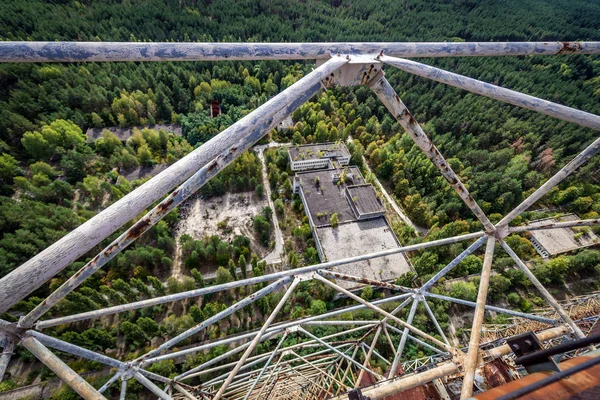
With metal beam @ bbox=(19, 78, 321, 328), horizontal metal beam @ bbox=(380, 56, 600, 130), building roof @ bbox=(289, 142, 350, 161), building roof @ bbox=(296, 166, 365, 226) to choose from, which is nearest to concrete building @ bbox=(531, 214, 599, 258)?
building roof @ bbox=(296, 166, 365, 226)

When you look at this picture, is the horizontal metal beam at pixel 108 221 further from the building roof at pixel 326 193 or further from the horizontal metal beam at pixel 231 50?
the building roof at pixel 326 193

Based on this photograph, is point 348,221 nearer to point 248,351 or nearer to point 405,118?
point 248,351

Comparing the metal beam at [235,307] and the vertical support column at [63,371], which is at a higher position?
the metal beam at [235,307]

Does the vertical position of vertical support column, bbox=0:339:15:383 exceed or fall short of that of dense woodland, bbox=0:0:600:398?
it falls short

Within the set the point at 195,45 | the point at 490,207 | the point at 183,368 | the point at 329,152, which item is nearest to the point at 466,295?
the point at 490,207

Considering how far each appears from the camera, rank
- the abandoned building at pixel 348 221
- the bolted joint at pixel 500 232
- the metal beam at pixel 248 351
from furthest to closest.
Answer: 1. the abandoned building at pixel 348 221
2. the bolted joint at pixel 500 232
3. the metal beam at pixel 248 351

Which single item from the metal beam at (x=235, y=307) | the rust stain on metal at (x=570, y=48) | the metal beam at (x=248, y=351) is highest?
the rust stain on metal at (x=570, y=48)

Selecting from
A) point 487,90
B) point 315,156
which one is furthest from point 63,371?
point 315,156

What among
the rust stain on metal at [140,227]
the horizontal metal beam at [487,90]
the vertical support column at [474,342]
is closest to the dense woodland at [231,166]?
the vertical support column at [474,342]

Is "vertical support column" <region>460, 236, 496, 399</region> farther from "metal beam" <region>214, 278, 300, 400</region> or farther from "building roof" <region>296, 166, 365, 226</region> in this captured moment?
Result: "building roof" <region>296, 166, 365, 226</region>
